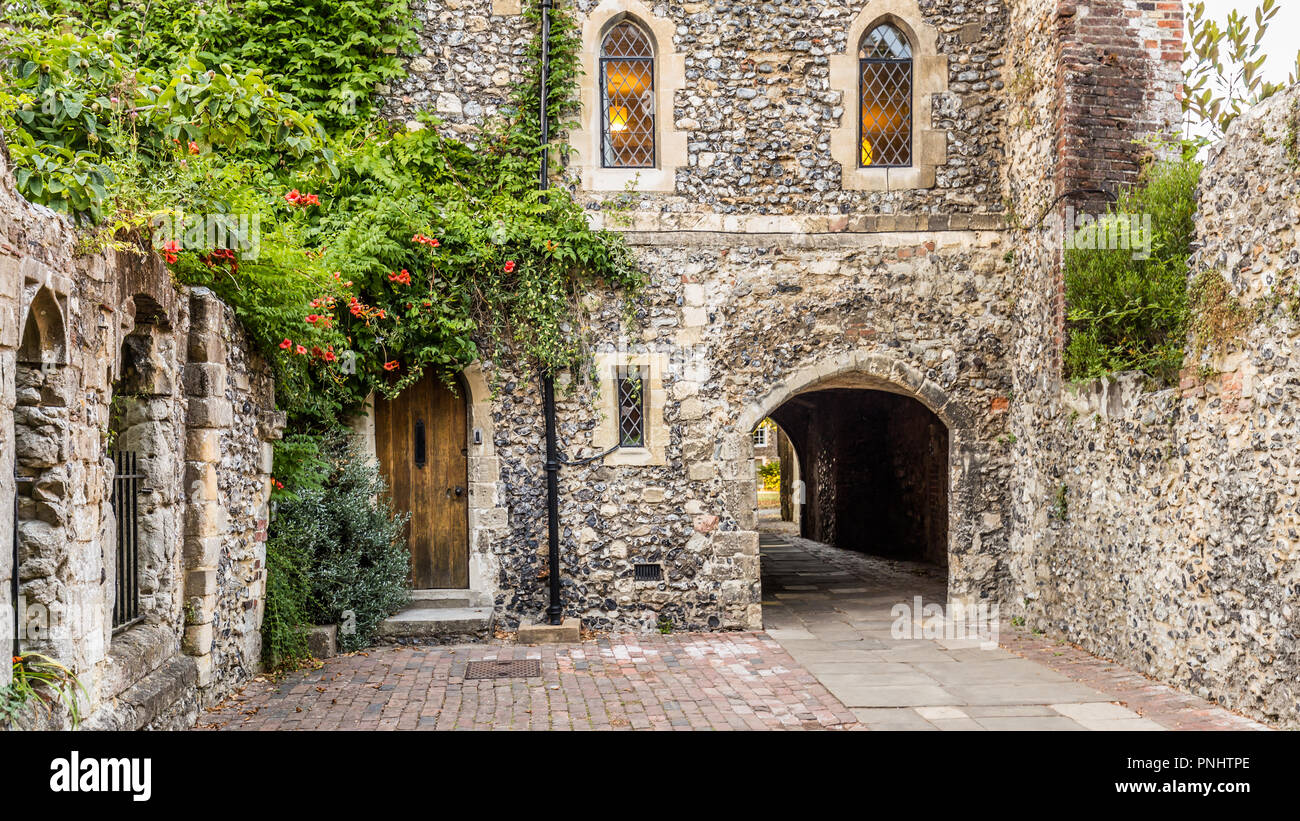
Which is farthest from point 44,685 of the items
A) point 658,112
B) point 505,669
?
point 658,112

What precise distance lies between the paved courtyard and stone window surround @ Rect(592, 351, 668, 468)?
1.52 metres

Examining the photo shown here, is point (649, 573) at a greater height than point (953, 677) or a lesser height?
greater

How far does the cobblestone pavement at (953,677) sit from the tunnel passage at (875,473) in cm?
268

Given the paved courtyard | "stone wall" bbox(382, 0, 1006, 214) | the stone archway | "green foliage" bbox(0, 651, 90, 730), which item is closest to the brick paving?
the paved courtyard

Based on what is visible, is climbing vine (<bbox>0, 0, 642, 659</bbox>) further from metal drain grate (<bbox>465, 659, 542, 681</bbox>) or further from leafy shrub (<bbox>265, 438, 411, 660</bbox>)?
metal drain grate (<bbox>465, 659, 542, 681</bbox>)

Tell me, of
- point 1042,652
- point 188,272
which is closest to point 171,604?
point 188,272

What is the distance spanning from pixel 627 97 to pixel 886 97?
2.32 m

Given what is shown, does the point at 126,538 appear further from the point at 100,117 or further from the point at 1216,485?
the point at 1216,485

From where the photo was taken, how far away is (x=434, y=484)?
316 inches

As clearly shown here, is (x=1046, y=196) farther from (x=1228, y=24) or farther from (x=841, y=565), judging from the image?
(x=841, y=565)

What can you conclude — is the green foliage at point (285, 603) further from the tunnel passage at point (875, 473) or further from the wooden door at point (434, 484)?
the tunnel passage at point (875, 473)

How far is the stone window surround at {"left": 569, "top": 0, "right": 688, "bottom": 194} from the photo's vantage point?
7.93m

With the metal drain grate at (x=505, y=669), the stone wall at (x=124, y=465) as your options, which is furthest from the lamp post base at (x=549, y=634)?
the stone wall at (x=124, y=465)

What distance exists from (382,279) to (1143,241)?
5.59 meters
